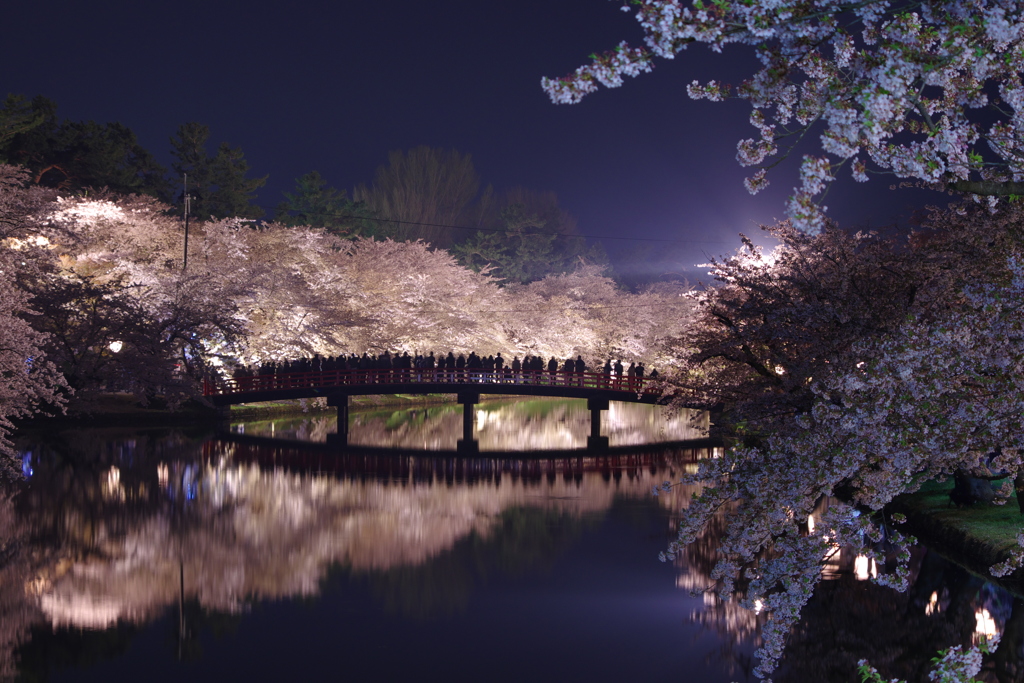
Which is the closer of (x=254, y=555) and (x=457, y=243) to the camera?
(x=254, y=555)

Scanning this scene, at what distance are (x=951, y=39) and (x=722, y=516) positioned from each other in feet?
48.5

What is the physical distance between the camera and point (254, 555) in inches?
614

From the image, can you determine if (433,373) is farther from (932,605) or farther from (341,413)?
(932,605)

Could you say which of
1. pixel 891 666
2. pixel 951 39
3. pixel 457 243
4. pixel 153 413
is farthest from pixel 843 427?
pixel 457 243

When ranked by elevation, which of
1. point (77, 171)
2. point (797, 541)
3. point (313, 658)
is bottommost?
point (313, 658)

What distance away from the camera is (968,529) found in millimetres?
14141

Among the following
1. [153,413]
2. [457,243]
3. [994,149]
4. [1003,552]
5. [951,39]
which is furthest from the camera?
[457,243]

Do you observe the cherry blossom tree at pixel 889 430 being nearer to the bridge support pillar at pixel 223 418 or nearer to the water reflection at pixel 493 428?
the water reflection at pixel 493 428

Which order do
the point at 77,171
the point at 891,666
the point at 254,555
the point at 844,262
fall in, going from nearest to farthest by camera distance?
the point at 891,666 → the point at 844,262 → the point at 254,555 → the point at 77,171

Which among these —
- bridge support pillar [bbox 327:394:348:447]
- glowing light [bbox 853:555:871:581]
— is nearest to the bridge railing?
bridge support pillar [bbox 327:394:348:447]

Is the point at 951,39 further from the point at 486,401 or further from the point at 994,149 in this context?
the point at 486,401

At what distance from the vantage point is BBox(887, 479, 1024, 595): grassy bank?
13090 millimetres

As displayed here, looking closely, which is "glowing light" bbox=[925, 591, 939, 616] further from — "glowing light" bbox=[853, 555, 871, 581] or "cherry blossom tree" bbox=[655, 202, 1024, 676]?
"cherry blossom tree" bbox=[655, 202, 1024, 676]

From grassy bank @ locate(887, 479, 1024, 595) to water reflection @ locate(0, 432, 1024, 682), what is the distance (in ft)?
0.99
